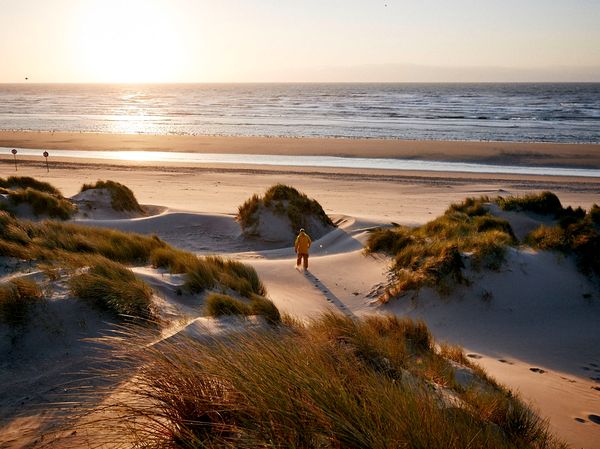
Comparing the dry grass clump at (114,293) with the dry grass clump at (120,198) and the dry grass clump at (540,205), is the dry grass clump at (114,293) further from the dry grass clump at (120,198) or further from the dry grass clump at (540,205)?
the dry grass clump at (120,198)

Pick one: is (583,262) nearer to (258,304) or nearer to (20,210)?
(258,304)

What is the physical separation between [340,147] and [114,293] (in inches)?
1237

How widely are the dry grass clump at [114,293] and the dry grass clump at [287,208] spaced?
910cm

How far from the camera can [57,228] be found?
29.9ft

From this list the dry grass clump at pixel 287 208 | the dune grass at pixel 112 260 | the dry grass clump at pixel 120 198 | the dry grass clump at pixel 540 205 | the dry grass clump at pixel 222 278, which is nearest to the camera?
the dune grass at pixel 112 260

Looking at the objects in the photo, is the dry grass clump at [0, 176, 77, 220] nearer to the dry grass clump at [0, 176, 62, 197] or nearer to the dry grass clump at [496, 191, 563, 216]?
the dry grass clump at [0, 176, 62, 197]

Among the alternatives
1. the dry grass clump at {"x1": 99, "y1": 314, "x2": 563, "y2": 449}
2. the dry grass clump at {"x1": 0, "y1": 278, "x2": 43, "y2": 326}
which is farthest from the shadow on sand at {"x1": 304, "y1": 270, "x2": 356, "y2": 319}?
the dry grass clump at {"x1": 99, "y1": 314, "x2": 563, "y2": 449}

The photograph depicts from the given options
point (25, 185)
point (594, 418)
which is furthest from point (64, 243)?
point (25, 185)

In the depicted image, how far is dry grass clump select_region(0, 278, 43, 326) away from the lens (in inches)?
187

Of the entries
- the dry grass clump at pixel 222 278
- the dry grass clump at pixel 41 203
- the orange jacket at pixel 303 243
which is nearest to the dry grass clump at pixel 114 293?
the dry grass clump at pixel 222 278

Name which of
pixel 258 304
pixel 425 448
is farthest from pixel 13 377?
pixel 425 448

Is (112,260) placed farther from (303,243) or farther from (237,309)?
(303,243)

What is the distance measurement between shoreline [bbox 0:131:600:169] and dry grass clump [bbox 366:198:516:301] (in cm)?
2026

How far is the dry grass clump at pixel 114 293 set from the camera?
5.18m
